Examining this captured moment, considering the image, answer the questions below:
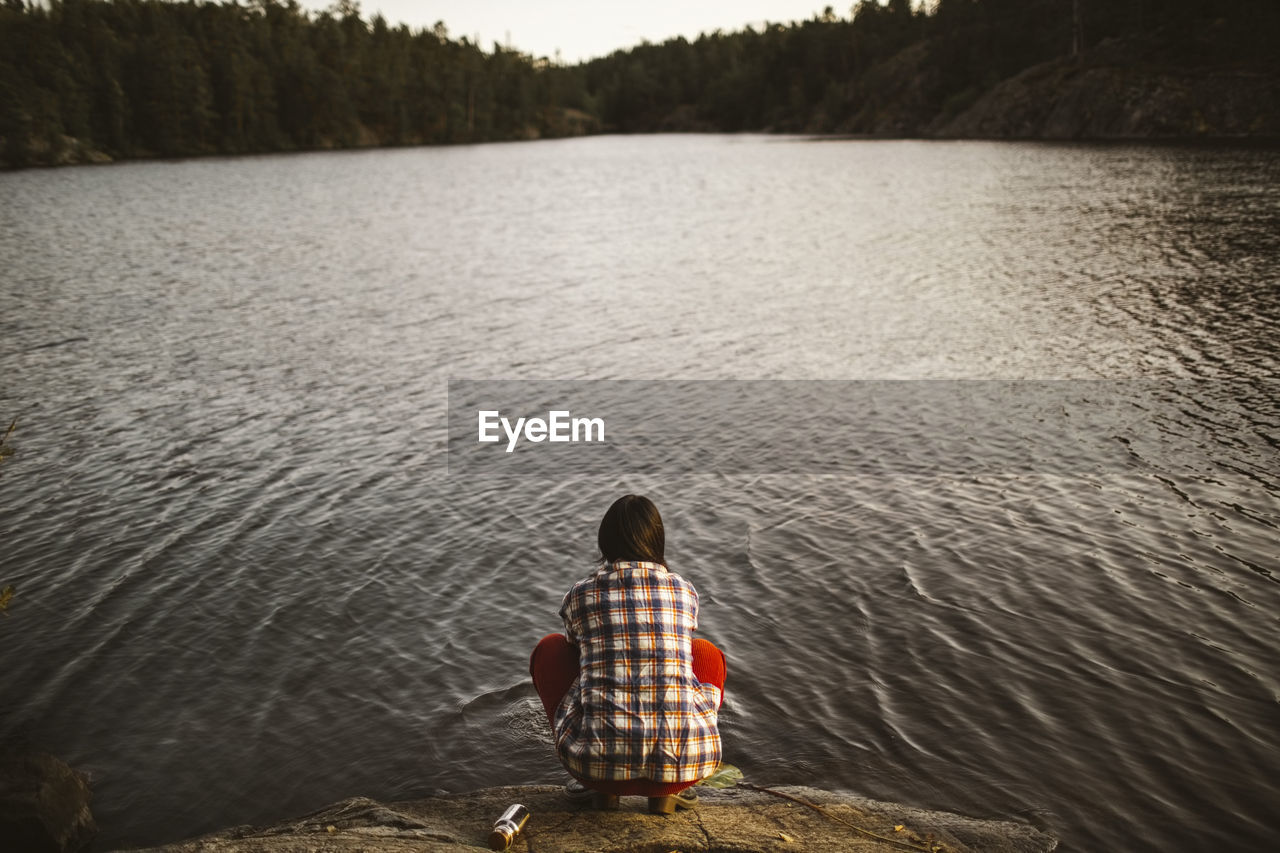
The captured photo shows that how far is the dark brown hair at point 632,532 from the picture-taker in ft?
20.3

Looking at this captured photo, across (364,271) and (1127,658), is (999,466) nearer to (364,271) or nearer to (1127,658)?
(1127,658)

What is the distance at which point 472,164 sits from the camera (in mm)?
126938

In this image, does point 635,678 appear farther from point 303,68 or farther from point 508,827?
point 303,68

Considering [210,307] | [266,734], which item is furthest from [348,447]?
[210,307]

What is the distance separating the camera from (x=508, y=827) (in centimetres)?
634

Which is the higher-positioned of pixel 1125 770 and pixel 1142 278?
pixel 1142 278

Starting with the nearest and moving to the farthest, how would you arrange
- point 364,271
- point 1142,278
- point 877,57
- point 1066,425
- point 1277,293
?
Result: point 1066,425
point 1277,293
point 1142,278
point 364,271
point 877,57

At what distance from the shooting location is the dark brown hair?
20.3ft

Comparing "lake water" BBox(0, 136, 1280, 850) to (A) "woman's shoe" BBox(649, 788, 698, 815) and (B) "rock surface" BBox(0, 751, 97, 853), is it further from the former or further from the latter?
(A) "woman's shoe" BBox(649, 788, 698, 815)

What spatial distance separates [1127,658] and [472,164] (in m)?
126

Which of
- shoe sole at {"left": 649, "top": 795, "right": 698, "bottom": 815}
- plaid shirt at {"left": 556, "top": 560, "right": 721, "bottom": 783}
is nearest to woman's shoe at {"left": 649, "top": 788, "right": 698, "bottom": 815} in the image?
shoe sole at {"left": 649, "top": 795, "right": 698, "bottom": 815}
